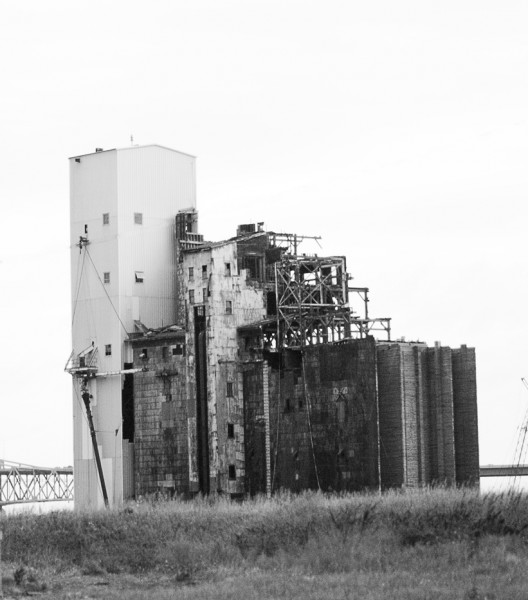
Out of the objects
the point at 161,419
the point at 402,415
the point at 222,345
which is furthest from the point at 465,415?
the point at 161,419

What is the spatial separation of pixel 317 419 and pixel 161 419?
38.4 ft

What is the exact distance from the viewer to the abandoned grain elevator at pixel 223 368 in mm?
100688

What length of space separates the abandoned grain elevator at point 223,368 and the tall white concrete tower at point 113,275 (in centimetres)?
10

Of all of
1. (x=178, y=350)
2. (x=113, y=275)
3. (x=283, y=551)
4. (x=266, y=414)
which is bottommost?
(x=283, y=551)

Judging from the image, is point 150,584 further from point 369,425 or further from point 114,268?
point 114,268

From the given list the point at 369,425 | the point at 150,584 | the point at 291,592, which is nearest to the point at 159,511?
Answer: the point at 150,584

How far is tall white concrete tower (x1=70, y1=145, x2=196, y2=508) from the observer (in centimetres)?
11025

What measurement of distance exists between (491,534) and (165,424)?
141 ft

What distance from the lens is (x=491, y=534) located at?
68.4 meters

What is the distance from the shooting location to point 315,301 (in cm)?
11031

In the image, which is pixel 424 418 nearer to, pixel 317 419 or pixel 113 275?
pixel 317 419

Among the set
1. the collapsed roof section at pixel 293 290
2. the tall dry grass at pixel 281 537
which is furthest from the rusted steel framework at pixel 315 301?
the tall dry grass at pixel 281 537

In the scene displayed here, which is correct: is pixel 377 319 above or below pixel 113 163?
below

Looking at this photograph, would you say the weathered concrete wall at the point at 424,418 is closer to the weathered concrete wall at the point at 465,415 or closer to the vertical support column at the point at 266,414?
the weathered concrete wall at the point at 465,415
